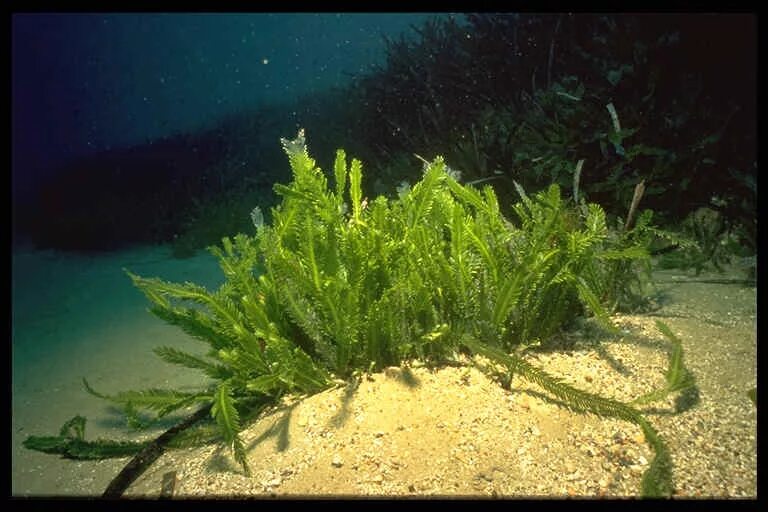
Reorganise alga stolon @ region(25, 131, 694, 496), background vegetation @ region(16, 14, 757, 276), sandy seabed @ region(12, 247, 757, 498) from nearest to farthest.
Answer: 1. sandy seabed @ region(12, 247, 757, 498)
2. alga stolon @ region(25, 131, 694, 496)
3. background vegetation @ region(16, 14, 757, 276)

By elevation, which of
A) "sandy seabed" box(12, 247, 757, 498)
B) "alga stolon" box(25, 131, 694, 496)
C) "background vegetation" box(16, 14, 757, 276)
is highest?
"background vegetation" box(16, 14, 757, 276)

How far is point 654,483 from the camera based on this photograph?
1714mm

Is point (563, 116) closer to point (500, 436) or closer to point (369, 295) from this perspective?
point (369, 295)

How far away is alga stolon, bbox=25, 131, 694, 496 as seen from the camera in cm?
230

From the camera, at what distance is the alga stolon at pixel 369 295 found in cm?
230

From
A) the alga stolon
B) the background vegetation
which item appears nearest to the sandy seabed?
the alga stolon

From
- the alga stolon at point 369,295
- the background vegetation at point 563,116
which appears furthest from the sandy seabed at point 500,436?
the background vegetation at point 563,116

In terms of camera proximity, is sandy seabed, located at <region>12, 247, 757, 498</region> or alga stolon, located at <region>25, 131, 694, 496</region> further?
alga stolon, located at <region>25, 131, 694, 496</region>

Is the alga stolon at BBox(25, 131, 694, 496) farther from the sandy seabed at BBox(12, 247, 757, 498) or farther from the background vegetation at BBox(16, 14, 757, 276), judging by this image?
the background vegetation at BBox(16, 14, 757, 276)

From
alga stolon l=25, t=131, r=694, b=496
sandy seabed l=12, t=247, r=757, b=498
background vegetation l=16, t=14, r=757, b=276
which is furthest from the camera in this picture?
background vegetation l=16, t=14, r=757, b=276

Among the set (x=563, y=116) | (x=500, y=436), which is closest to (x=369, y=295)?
(x=500, y=436)

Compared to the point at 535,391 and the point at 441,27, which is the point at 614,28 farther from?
the point at 441,27

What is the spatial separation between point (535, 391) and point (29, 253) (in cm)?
1314

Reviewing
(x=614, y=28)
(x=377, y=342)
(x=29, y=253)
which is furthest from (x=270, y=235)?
(x=29, y=253)
